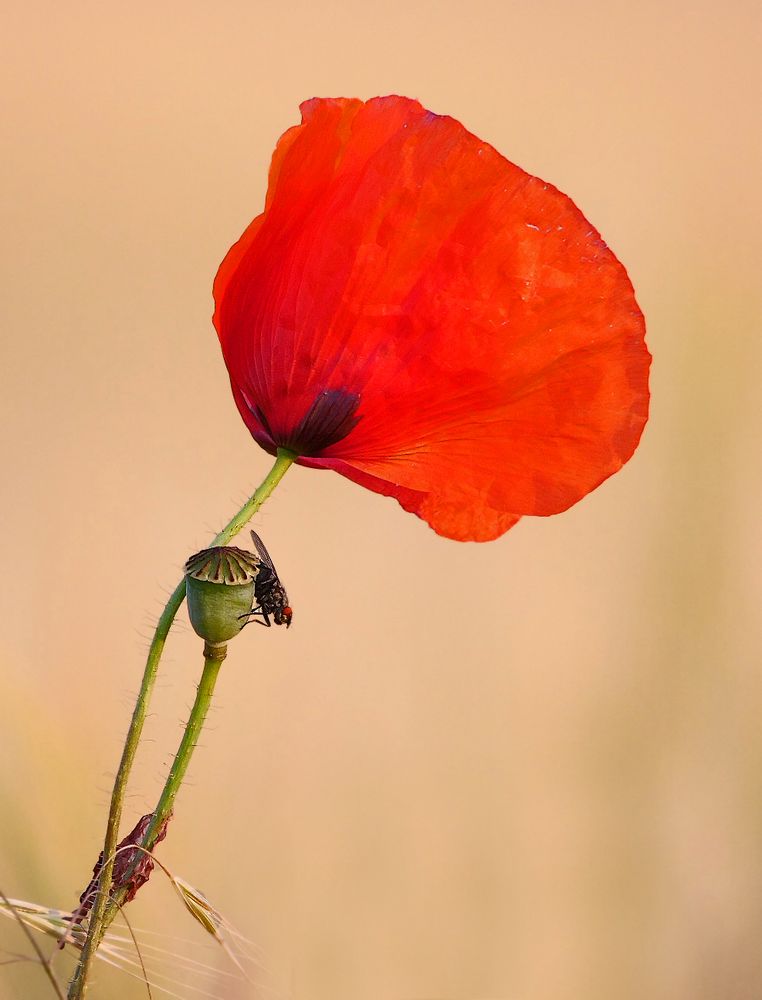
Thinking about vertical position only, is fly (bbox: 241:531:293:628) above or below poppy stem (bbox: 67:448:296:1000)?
above

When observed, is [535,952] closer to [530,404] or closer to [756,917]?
[756,917]

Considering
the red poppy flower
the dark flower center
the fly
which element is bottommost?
the fly

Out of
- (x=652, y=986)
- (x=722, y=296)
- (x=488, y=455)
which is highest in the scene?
(x=722, y=296)

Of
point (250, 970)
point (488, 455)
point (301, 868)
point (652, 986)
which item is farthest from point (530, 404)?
point (652, 986)
